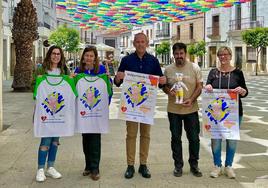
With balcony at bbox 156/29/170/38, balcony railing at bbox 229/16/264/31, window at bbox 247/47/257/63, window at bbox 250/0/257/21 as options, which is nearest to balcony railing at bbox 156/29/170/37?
balcony at bbox 156/29/170/38

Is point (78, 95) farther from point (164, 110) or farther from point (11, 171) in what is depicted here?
point (164, 110)

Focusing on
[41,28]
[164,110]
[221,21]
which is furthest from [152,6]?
[221,21]

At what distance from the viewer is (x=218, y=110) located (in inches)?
193

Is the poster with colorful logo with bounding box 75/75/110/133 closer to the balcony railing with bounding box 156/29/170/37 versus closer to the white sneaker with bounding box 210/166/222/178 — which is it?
the white sneaker with bounding box 210/166/222/178

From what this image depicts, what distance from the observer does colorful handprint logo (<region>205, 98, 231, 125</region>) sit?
4.87 metres

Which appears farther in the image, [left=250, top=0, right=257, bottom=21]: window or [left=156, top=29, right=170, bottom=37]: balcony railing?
[left=156, top=29, right=170, bottom=37]: balcony railing

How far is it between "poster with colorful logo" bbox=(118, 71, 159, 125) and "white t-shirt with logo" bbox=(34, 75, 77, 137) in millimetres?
604

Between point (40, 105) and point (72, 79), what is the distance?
1.54 ft

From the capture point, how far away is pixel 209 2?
1719cm

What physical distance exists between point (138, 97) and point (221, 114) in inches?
39.8

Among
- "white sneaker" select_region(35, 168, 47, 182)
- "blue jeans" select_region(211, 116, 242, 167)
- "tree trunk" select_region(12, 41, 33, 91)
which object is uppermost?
"tree trunk" select_region(12, 41, 33, 91)

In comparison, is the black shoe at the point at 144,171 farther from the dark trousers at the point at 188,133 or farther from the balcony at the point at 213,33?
the balcony at the point at 213,33

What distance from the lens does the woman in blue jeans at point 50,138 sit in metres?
4.75

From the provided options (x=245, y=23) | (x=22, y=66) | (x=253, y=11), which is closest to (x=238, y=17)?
(x=245, y=23)
